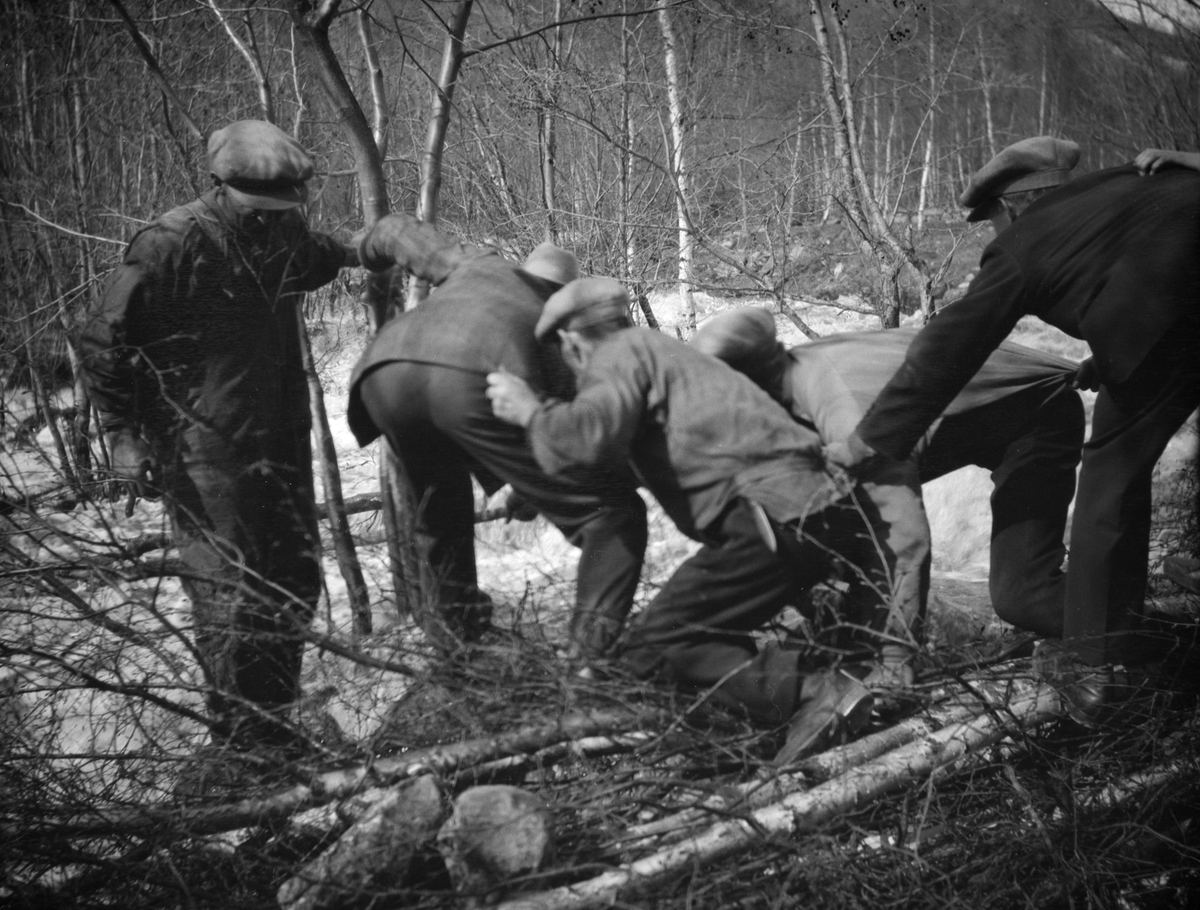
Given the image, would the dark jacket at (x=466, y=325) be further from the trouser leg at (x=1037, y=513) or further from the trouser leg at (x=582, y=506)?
the trouser leg at (x=1037, y=513)

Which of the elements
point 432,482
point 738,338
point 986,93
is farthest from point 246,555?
point 986,93

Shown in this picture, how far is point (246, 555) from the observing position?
10.5ft

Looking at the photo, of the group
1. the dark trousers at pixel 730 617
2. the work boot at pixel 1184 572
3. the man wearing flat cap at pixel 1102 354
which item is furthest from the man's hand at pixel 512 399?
the work boot at pixel 1184 572

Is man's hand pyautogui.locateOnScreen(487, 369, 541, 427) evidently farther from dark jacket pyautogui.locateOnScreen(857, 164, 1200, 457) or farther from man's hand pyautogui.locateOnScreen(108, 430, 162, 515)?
man's hand pyautogui.locateOnScreen(108, 430, 162, 515)

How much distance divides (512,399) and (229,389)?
1092 mm

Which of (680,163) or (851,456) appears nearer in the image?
(851,456)

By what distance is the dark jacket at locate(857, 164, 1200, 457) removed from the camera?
269cm

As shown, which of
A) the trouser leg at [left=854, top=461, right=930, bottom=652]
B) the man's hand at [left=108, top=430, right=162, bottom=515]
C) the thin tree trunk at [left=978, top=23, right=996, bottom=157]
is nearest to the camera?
the trouser leg at [left=854, top=461, right=930, bottom=652]

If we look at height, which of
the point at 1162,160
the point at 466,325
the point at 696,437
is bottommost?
the point at 696,437

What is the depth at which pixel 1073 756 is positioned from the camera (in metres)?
2.91

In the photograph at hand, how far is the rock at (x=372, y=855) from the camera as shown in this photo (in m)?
2.34

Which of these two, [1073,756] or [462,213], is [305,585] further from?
[1073,756]

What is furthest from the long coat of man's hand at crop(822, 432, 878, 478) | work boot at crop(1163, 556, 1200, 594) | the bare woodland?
work boot at crop(1163, 556, 1200, 594)

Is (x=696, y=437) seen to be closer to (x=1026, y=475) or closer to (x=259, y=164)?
(x=1026, y=475)
